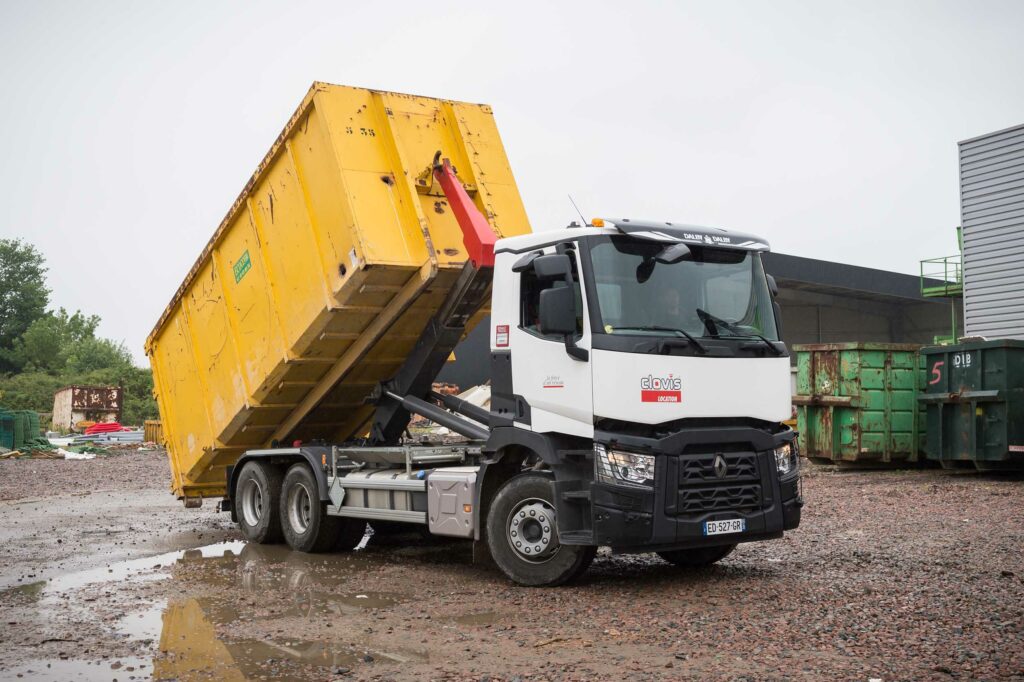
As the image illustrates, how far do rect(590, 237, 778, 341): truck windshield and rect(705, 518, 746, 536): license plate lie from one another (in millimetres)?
1396

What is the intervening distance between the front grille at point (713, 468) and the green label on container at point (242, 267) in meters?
5.25

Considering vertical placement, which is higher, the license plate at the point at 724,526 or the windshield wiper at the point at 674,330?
the windshield wiper at the point at 674,330

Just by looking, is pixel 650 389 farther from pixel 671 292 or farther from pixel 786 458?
pixel 786 458

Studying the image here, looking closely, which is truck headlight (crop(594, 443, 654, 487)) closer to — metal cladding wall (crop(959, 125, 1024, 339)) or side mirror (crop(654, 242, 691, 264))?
side mirror (crop(654, 242, 691, 264))

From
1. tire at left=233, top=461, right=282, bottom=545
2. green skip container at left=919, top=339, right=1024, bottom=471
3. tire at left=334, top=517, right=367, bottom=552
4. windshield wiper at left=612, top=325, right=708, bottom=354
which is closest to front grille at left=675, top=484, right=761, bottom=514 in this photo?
windshield wiper at left=612, top=325, right=708, bottom=354

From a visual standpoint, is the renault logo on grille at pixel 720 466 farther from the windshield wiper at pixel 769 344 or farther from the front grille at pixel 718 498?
the windshield wiper at pixel 769 344

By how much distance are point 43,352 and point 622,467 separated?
64.1m

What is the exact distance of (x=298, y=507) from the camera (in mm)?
10914

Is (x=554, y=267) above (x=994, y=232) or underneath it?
underneath

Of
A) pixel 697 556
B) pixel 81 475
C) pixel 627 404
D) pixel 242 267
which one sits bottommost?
pixel 81 475

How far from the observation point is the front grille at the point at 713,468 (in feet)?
24.4

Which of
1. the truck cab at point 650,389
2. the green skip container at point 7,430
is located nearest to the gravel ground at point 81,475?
the green skip container at point 7,430

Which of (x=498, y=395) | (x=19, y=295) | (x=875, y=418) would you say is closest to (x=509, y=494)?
(x=498, y=395)

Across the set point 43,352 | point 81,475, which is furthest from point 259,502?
point 43,352
